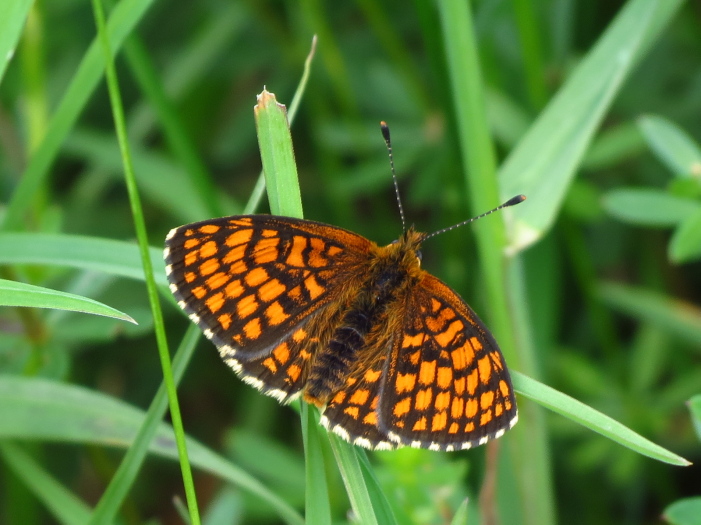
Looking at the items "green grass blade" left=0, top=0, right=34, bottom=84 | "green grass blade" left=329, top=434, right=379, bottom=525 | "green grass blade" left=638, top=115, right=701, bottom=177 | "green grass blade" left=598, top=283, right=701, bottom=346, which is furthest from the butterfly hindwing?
"green grass blade" left=598, top=283, right=701, bottom=346

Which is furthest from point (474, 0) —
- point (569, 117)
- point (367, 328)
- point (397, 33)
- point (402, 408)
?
point (402, 408)

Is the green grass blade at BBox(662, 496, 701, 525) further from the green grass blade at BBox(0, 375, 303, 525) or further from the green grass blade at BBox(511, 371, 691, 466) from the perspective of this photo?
the green grass blade at BBox(0, 375, 303, 525)

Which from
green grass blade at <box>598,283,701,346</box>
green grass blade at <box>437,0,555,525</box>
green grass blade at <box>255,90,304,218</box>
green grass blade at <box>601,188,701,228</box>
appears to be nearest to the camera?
green grass blade at <box>255,90,304,218</box>

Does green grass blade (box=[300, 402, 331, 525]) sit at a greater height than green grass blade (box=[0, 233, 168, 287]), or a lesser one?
lesser

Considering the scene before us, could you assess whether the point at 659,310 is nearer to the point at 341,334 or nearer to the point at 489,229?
the point at 489,229

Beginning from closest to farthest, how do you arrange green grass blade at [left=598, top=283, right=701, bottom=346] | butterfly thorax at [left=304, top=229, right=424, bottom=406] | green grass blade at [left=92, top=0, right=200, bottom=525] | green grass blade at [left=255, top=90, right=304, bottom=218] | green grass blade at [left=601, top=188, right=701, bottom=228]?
green grass blade at [left=92, top=0, right=200, bottom=525], green grass blade at [left=255, top=90, right=304, bottom=218], butterfly thorax at [left=304, top=229, right=424, bottom=406], green grass blade at [left=601, top=188, right=701, bottom=228], green grass blade at [left=598, top=283, right=701, bottom=346]

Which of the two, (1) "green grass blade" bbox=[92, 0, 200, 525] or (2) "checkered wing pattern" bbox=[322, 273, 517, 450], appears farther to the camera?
(2) "checkered wing pattern" bbox=[322, 273, 517, 450]

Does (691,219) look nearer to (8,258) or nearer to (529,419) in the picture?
(529,419)

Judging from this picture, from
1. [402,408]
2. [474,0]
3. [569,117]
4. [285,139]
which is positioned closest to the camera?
[285,139]
